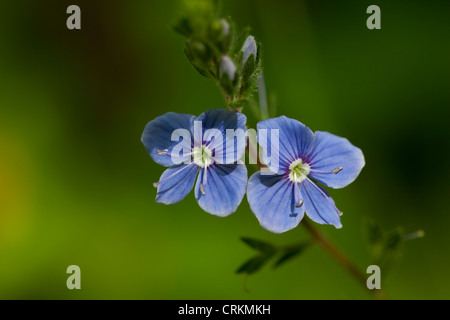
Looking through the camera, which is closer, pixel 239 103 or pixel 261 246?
pixel 239 103

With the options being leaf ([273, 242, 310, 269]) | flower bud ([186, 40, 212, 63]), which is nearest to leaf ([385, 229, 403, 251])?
leaf ([273, 242, 310, 269])

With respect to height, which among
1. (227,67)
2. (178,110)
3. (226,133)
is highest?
(178,110)

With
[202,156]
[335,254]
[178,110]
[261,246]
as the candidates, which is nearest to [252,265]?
[261,246]

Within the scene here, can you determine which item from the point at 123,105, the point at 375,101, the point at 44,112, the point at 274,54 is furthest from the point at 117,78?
the point at 375,101

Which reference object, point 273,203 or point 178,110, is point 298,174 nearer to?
point 273,203

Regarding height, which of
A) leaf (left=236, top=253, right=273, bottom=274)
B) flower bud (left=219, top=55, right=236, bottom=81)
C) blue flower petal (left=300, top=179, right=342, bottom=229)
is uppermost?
flower bud (left=219, top=55, right=236, bottom=81)

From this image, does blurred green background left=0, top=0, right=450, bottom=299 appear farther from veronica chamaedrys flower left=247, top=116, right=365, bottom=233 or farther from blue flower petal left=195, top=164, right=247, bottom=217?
blue flower petal left=195, top=164, right=247, bottom=217
